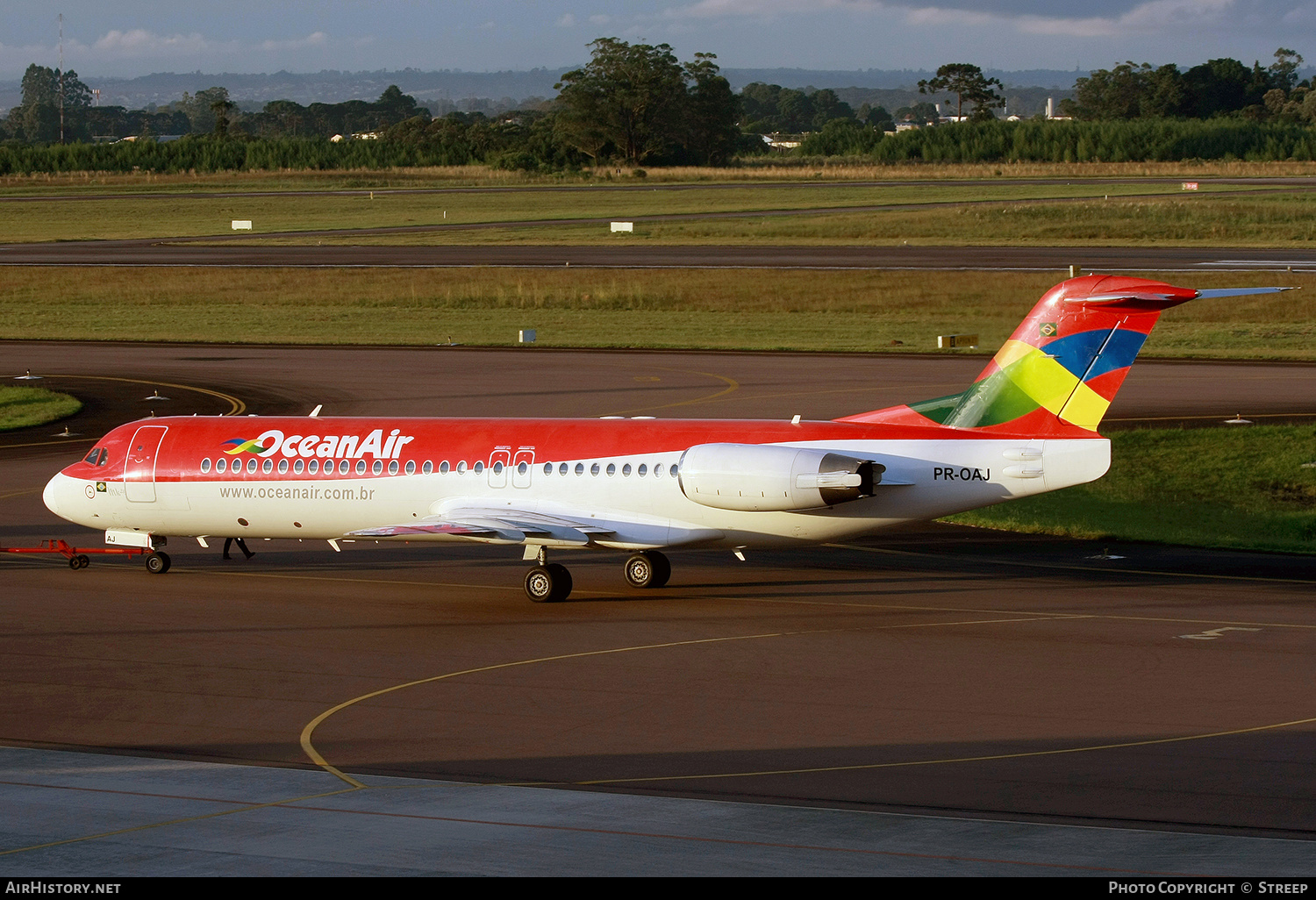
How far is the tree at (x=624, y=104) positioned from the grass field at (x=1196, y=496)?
139 m

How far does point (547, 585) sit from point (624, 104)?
154273mm

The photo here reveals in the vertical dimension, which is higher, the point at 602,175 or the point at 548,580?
the point at 602,175

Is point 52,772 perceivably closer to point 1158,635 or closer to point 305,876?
point 305,876

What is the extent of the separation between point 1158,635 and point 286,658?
13.8 meters

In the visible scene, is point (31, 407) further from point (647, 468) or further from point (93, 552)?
point (647, 468)

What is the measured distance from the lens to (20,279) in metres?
88.3

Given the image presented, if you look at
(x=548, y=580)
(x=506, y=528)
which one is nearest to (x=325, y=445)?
(x=506, y=528)

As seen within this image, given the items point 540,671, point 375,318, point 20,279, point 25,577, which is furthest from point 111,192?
point 540,671

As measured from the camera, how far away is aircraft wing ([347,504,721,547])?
26094 mm

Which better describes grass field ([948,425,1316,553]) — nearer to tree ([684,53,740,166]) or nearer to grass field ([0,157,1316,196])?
grass field ([0,157,1316,196])

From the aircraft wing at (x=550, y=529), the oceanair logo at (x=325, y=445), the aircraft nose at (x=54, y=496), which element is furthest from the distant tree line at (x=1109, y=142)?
the aircraft nose at (x=54, y=496)

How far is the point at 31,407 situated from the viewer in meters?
50.7

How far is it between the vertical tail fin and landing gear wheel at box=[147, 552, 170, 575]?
16443 millimetres

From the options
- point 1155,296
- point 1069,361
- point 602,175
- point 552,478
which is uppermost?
→ point 602,175
